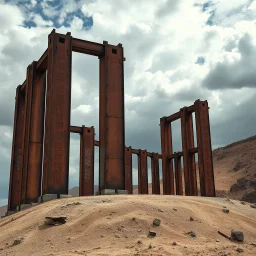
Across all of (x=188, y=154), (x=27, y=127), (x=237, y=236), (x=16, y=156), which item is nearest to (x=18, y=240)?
(x=237, y=236)

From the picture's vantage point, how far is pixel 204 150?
2338 cm

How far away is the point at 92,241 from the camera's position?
813 centimetres

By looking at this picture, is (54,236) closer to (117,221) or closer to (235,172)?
(117,221)

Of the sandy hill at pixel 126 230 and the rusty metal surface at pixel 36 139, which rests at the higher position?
the rusty metal surface at pixel 36 139

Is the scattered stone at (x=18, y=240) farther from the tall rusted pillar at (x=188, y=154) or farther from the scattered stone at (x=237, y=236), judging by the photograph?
the tall rusted pillar at (x=188, y=154)

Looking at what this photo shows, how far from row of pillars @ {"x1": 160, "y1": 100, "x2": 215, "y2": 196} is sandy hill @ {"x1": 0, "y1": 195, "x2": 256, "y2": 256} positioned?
11730 mm

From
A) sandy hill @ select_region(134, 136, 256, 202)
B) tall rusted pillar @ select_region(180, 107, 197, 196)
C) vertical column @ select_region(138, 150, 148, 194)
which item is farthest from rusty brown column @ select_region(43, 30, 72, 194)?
sandy hill @ select_region(134, 136, 256, 202)

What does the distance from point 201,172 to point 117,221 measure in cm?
1520

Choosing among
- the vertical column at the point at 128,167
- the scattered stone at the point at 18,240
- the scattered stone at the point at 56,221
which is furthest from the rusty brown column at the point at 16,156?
the scattered stone at the point at 18,240

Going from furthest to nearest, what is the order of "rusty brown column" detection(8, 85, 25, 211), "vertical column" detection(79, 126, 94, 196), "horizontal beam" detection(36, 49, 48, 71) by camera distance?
"vertical column" detection(79, 126, 94, 196)
"rusty brown column" detection(8, 85, 25, 211)
"horizontal beam" detection(36, 49, 48, 71)

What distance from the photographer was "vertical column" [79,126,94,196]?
2447cm

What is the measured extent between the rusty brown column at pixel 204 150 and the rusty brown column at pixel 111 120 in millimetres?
7616

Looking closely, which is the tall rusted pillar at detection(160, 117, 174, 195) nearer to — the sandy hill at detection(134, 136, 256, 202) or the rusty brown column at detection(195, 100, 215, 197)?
the rusty brown column at detection(195, 100, 215, 197)

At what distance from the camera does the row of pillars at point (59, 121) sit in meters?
16.1
